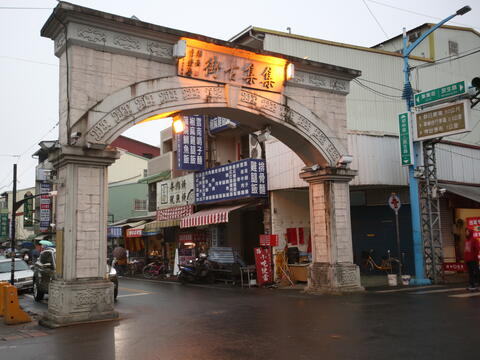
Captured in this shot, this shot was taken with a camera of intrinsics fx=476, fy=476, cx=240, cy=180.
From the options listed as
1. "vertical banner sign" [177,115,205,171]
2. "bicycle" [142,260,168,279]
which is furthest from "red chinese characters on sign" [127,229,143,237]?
"vertical banner sign" [177,115,205,171]

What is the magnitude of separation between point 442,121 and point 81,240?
12.3 metres

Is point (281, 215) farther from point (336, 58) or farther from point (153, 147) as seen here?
point (153, 147)

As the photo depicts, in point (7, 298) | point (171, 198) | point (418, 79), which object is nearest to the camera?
point (7, 298)

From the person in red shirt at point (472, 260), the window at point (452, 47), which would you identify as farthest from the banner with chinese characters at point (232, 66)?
the window at point (452, 47)

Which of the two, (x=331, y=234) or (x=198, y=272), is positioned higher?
(x=331, y=234)

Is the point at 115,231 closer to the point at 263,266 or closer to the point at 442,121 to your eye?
the point at 263,266

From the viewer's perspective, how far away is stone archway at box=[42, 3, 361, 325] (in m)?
10.6

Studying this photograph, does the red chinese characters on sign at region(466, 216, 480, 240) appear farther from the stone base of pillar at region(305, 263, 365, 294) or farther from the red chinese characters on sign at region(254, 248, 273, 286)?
the red chinese characters on sign at region(254, 248, 273, 286)

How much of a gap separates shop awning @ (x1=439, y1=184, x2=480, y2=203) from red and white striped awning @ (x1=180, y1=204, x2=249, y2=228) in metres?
8.47

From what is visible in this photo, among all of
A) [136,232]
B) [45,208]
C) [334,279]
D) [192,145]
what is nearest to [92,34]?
[334,279]

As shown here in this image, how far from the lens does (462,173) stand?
20578 mm

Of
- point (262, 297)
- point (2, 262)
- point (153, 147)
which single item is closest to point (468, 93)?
point (262, 297)

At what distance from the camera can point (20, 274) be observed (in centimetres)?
1872

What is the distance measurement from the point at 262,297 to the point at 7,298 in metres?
6.96
